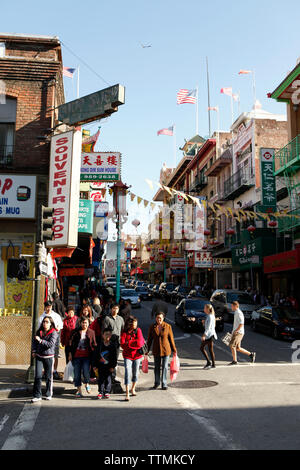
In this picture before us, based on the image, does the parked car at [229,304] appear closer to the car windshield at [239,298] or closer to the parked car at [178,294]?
the car windshield at [239,298]

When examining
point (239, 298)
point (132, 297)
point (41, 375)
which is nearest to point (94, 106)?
point (41, 375)

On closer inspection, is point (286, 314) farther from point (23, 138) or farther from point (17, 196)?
point (23, 138)

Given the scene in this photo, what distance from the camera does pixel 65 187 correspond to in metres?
12.8

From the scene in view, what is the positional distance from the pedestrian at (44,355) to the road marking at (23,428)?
349 mm

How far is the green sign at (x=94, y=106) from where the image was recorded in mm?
11914

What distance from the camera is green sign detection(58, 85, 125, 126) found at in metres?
11.9

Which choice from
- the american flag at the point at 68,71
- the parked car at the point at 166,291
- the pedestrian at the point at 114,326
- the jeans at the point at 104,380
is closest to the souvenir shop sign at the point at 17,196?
the pedestrian at the point at 114,326

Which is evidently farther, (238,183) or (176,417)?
(238,183)

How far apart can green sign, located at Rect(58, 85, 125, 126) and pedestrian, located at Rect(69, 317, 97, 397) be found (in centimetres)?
592

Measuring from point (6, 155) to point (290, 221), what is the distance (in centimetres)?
1898

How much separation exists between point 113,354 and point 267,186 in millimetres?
21871

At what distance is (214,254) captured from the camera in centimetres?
4703
